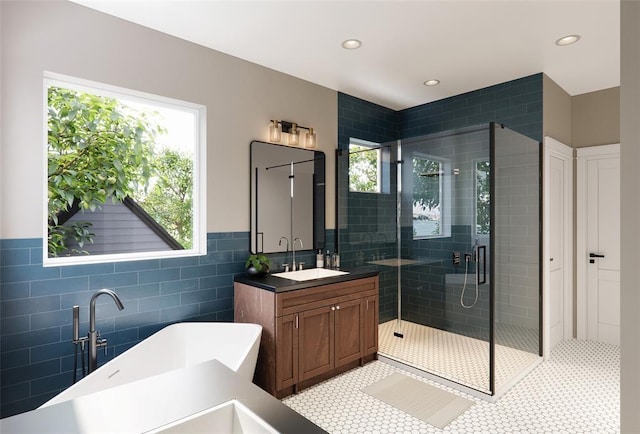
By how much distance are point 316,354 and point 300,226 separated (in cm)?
131

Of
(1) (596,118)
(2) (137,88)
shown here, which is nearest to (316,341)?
(2) (137,88)

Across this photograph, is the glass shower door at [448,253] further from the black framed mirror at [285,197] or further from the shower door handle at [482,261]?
the black framed mirror at [285,197]

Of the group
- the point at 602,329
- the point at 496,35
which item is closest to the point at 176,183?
the point at 496,35

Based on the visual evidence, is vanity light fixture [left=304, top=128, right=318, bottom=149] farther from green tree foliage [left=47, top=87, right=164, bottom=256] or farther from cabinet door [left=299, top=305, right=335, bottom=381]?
cabinet door [left=299, top=305, right=335, bottom=381]

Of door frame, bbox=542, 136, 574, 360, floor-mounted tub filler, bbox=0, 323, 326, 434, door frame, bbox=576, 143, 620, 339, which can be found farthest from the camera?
door frame, bbox=576, 143, 620, 339

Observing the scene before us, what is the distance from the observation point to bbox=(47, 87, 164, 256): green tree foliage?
8.49 feet

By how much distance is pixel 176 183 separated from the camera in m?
3.16

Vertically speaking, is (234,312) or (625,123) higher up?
(625,123)

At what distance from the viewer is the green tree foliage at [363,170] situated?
4026 mm

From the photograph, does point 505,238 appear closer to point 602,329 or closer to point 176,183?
point 602,329

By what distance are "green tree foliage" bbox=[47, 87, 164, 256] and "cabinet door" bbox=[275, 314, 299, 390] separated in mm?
1558

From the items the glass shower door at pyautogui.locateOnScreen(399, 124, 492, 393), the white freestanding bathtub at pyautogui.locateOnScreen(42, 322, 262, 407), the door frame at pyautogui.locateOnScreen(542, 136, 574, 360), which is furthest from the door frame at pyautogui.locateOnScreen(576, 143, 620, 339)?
the white freestanding bathtub at pyautogui.locateOnScreen(42, 322, 262, 407)

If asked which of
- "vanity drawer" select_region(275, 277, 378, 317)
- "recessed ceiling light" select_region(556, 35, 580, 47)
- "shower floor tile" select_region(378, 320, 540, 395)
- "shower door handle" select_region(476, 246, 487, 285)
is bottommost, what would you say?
"shower floor tile" select_region(378, 320, 540, 395)

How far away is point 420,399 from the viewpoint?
2.95m
